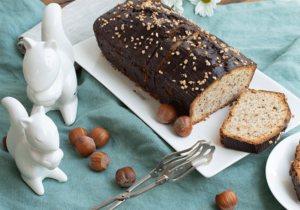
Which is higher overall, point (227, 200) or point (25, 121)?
point (25, 121)

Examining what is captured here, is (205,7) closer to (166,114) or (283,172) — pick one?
(166,114)

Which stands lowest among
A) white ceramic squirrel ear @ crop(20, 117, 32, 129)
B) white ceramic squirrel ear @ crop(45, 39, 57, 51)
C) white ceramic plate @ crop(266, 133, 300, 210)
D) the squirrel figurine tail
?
white ceramic plate @ crop(266, 133, 300, 210)

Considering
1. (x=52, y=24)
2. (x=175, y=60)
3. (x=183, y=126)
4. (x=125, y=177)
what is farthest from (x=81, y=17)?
(x=125, y=177)

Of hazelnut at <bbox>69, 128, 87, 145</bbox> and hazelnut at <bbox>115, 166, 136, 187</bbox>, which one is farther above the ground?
hazelnut at <bbox>115, 166, 136, 187</bbox>

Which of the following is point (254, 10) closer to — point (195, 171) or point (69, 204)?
point (195, 171)

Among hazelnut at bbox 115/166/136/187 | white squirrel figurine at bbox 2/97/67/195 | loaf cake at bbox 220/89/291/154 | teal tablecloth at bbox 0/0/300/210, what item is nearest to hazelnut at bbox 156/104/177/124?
teal tablecloth at bbox 0/0/300/210

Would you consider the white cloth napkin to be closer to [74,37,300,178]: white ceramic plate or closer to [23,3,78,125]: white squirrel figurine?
[74,37,300,178]: white ceramic plate

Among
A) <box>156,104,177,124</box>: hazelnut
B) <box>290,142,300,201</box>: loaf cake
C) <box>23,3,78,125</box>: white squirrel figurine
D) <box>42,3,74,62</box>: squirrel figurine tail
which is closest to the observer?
<box>23,3,78,125</box>: white squirrel figurine
